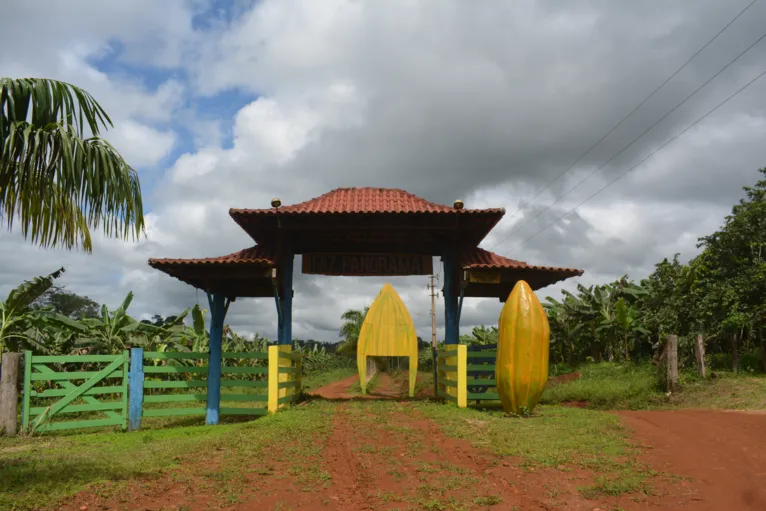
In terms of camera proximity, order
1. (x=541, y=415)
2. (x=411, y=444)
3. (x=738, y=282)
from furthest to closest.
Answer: (x=738, y=282) → (x=541, y=415) → (x=411, y=444)

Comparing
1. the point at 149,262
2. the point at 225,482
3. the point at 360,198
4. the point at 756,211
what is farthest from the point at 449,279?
the point at 756,211

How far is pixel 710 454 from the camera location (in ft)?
21.8

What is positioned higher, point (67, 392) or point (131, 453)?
point (67, 392)

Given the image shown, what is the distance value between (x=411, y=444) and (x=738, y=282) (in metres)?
12.8

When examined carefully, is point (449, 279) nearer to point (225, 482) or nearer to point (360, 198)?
point (360, 198)

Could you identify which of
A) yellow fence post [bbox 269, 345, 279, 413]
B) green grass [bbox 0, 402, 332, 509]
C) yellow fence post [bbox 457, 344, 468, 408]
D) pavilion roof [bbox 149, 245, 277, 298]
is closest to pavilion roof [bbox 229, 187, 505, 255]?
pavilion roof [bbox 149, 245, 277, 298]

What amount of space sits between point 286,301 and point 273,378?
85.1 inches

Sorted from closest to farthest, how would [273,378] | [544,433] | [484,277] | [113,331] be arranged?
[544,433]
[273,378]
[484,277]
[113,331]

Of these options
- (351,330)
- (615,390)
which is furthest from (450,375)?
(351,330)

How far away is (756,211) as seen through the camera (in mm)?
16703

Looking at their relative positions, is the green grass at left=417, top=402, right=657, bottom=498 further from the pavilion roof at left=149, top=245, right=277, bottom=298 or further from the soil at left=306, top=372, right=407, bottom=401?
the soil at left=306, top=372, right=407, bottom=401

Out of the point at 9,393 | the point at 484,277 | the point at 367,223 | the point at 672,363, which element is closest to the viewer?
the point at 9,393

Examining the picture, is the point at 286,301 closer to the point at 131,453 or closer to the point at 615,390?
the point at 131,453

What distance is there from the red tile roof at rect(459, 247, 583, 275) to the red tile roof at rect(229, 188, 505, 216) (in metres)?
1.11
